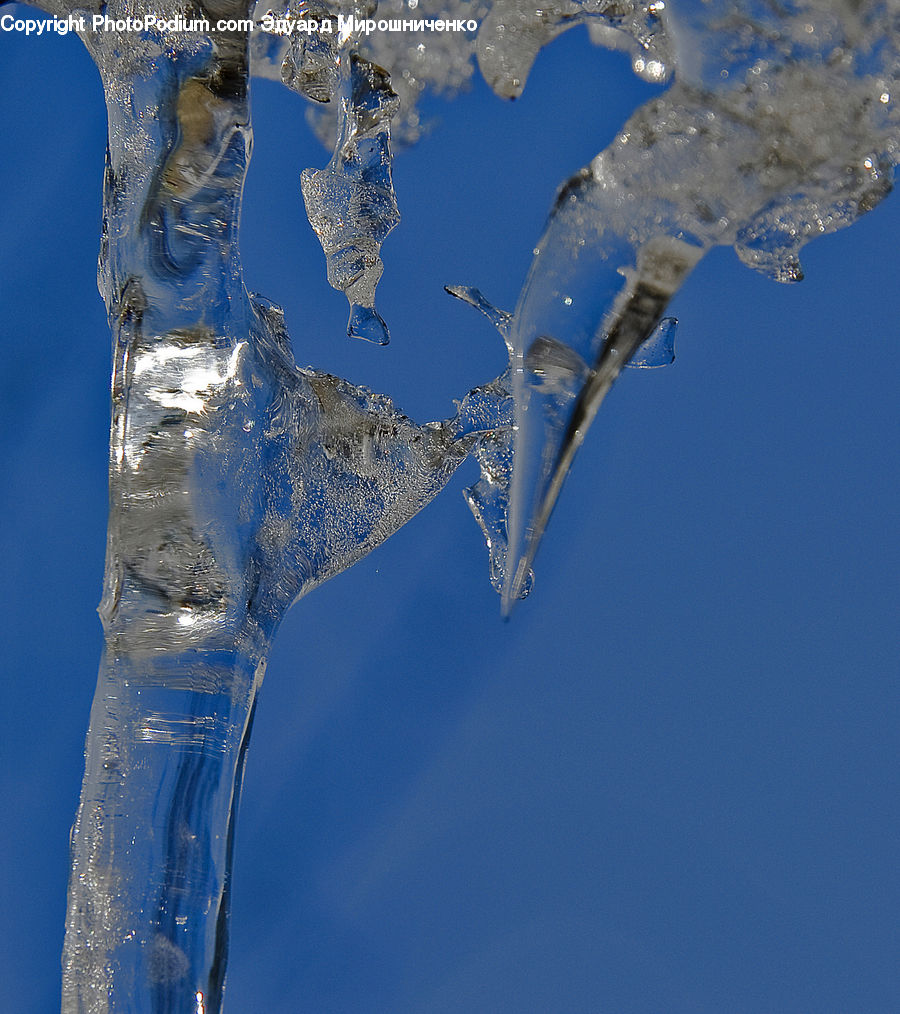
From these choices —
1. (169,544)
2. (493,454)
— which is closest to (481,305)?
(493,454)

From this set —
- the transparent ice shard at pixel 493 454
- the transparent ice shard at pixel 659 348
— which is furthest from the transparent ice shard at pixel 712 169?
the transparent ice shard at pixel 493 454

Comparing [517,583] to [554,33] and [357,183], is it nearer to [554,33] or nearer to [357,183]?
[357,183]

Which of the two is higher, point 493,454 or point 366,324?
point 366,324

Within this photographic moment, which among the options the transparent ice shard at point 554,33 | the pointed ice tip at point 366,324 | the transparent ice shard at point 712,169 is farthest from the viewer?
the pointed ice tip at point 366,324

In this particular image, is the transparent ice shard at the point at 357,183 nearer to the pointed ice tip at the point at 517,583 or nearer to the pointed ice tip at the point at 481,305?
the pointed ice tip at the point at 481,305

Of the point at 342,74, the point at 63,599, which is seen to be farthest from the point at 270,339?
the point at 63,599

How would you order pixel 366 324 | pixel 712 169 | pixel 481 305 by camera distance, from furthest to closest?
pixel 366 324, pixel 481 305, pixel 712 169

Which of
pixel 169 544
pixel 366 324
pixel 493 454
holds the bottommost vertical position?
pixel 169 544

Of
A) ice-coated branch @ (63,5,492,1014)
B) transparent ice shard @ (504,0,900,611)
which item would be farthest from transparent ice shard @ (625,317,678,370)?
ice-coated branch @ (63,5,492,1014)

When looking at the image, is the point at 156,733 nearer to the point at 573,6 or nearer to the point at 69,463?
the point at 69,463

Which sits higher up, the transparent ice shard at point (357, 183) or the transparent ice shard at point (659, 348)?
the transparent ice shard at point (357, 183)
